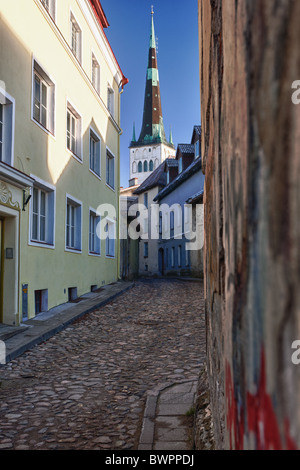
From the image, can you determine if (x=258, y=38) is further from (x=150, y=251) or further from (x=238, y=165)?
(x=150, y=251)

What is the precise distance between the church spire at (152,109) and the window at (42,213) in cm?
6968

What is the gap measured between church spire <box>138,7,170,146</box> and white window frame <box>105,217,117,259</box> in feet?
208

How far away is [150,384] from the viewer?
14.9 ft

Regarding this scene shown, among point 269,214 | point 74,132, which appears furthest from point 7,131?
point 269,214

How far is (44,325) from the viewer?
25.3ft

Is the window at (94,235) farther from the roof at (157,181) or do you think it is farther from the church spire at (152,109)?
the church spire at (152,109)

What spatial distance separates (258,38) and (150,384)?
4.17 meters

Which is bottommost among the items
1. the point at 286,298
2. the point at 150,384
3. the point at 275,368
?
the point at 150,384

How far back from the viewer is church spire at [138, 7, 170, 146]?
257ft

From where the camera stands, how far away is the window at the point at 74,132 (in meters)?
11.7

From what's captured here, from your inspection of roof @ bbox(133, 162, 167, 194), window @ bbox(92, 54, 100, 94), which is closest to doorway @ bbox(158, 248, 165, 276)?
roof @ bbox(133, 162, 167, 194)

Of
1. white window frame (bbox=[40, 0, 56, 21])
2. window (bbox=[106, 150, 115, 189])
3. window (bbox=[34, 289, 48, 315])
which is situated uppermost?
white window frame (bbox=[40, 0, 56, 21])

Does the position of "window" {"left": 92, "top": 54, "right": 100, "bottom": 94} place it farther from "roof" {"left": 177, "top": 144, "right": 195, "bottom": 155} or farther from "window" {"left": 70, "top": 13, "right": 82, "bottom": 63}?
"roof" {"left": 177, "top": 144, "right": 195, "bottom": 155}

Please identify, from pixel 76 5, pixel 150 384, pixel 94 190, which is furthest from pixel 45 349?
pixel 76 5
